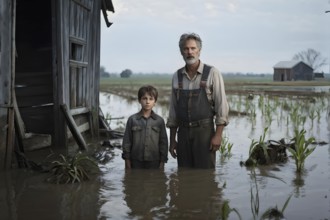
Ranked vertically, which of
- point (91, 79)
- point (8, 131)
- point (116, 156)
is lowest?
point (116, 156)

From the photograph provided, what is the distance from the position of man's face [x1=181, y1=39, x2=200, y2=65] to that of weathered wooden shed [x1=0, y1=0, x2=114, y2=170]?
2.76 m

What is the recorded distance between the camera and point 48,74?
8.43 meters

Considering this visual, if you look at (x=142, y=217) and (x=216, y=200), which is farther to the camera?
(x=216, y=200)

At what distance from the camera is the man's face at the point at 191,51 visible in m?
4.66

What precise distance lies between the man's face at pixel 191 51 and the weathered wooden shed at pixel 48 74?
2.76 m

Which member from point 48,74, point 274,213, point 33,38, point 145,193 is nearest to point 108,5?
point 33,38

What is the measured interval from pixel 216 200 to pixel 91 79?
6.32 m

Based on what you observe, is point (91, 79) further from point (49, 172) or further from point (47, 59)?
point (49, 172)

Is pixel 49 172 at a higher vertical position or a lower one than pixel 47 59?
lower

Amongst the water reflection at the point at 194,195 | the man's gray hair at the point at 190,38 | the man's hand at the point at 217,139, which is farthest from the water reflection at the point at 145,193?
the man's gray hair at the point at 190,38

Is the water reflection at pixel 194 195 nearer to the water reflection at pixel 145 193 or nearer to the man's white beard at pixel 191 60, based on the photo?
the water reflection at pixel 145 193

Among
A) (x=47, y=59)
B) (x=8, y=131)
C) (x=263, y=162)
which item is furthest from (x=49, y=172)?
(x=47, y=59)

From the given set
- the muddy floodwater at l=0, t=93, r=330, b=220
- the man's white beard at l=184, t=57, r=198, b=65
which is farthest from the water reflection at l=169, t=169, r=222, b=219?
the man's white beard at l=184, t=57, r=198, b=65

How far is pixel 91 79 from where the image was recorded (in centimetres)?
1005
